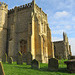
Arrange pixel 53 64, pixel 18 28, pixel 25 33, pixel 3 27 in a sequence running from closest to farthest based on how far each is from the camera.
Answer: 1. pixel 53 64
2. pixel 25 33
3. pixel 18 28
4. pixel 3 27

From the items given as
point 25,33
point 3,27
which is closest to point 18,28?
point 25,33

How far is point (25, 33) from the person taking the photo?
19.3 m

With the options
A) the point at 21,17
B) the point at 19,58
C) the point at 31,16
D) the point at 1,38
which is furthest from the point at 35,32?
the point at 1,38

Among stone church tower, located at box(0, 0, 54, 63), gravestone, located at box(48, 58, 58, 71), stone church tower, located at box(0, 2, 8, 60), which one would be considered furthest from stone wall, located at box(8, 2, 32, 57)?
gravestone, located at box(48, 58, 58, 71)

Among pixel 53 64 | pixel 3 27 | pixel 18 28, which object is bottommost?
pixel 53 64

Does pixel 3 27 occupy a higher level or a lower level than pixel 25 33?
higher

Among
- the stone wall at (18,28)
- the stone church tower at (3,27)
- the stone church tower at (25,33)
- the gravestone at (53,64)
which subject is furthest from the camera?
the stone church tower at (3,27)

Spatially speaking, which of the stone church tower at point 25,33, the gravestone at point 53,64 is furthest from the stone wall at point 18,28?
the gravestone at point 53,64

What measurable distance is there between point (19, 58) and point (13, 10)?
1316 centimetres

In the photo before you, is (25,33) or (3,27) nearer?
(25,33)

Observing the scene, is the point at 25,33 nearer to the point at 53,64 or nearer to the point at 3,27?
the point at 3,27

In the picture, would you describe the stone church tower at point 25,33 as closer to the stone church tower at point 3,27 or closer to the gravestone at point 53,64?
the stone church tower at point 3,27

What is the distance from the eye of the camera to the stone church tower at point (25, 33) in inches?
688

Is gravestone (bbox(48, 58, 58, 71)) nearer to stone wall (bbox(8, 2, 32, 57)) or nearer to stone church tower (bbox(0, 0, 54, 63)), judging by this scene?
stone church tower (bbox(0, 0, 54, 63))
